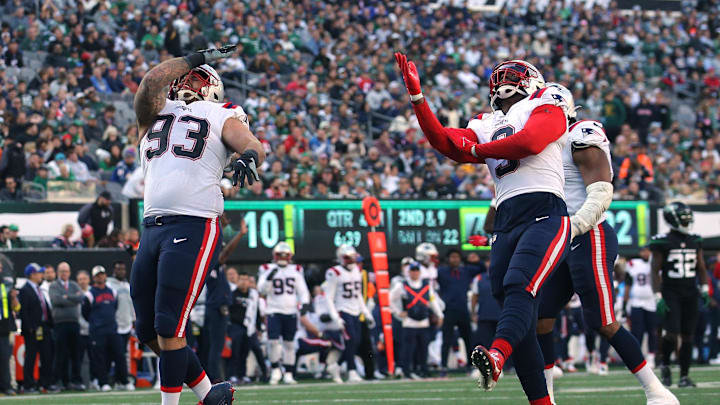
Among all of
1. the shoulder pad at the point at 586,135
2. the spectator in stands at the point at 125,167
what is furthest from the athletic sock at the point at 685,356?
the spectator in stands at the point at 125,167

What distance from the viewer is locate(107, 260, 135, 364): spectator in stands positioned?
579 inches

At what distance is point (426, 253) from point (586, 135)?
31.3ft

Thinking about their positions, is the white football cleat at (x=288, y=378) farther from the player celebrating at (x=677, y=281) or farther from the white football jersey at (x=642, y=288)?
the white football jersey at (x=642, y=288)

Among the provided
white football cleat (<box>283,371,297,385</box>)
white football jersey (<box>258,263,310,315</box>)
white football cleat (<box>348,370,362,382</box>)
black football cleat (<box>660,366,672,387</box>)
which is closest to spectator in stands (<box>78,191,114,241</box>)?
white football jersey (<box>258,263,310,315</box>)

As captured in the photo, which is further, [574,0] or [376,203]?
[574,0]

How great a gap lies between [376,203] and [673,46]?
600 inches

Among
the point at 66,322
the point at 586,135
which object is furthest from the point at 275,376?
the point at 586,135

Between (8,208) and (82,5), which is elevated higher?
(82,5)

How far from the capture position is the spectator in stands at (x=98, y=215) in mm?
15125

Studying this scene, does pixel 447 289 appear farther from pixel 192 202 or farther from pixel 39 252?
pixel 192 202

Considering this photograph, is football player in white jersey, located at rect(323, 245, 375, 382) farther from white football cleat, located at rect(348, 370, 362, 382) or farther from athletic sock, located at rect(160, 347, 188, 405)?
athletic sock, located at rect(160, 347, 188, 405)

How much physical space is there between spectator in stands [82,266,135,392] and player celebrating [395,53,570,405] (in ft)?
28.1

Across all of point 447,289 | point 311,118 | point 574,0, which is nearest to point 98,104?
point 311,118

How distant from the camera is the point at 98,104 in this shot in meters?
18.5
